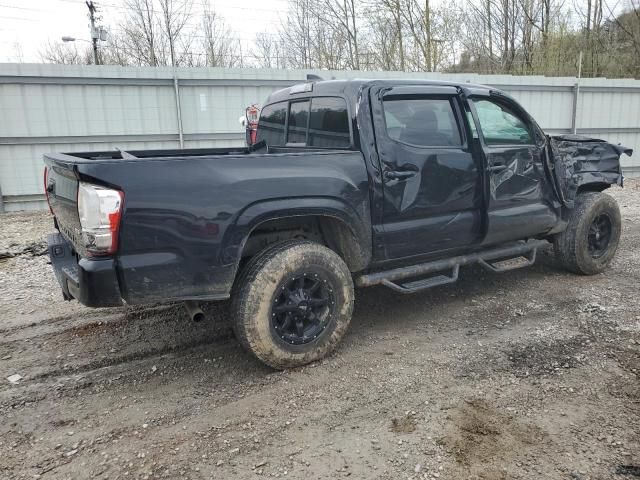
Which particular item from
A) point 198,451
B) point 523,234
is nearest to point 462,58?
point 523,234

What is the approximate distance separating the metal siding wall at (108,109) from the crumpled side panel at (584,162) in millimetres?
6564

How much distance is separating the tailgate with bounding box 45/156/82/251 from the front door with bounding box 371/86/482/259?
2.03 m

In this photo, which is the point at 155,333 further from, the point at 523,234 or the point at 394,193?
the point at 523,234

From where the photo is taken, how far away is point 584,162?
17.5 ft

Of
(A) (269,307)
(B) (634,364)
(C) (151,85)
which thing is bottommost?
(B) (634,364)

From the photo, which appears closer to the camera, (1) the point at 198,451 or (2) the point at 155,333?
(1) the point at 198,451

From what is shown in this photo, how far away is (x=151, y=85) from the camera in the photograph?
10047 mm

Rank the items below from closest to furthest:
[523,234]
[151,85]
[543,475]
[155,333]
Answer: [543,475] < [155,333] < [523,234] < [151,85]

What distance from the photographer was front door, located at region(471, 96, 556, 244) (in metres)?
4.36

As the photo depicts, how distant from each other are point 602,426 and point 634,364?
920 millimetres

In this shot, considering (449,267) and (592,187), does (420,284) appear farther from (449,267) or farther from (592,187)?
(592,187)

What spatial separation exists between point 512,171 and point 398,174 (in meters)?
1.34

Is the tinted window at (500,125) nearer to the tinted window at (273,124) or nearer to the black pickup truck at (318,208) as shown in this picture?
the black pickup truck at (318,208)

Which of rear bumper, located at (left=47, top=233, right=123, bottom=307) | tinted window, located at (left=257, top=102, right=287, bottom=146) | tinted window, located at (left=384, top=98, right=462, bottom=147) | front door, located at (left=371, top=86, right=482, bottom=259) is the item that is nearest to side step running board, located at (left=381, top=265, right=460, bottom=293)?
front door, located at (left=371, top=86, right=482, bottom=259)
